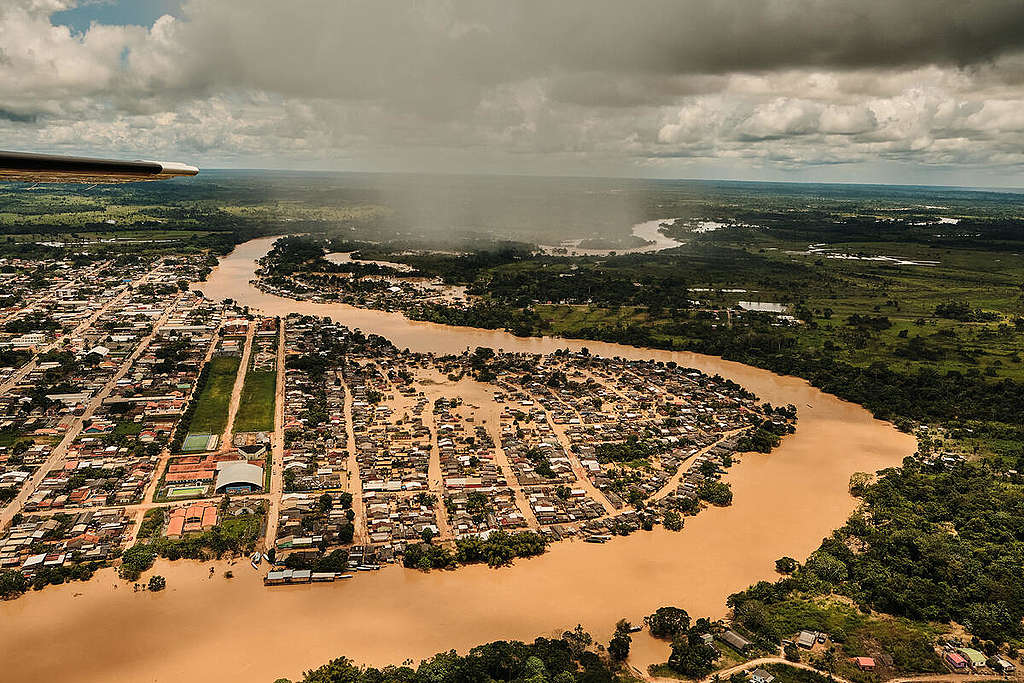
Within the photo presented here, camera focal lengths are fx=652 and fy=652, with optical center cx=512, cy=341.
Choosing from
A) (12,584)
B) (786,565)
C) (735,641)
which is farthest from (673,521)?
(12,584)

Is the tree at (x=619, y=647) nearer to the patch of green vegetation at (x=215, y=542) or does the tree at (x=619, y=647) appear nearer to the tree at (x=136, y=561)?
the patch of green vegetation at (x=215, y=542)

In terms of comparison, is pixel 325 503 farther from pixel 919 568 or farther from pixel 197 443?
pixel 919 568

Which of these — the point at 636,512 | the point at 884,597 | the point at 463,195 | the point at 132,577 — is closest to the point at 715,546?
the point at 636,512

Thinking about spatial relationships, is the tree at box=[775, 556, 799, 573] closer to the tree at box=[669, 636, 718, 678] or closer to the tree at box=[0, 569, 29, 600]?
the tree at box=[669, 636, 718, 678]

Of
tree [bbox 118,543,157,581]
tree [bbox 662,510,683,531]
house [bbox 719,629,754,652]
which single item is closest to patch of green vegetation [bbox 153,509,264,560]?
tree [bbox 118,543,157,581]

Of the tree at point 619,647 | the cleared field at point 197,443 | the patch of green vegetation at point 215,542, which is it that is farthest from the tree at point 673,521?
the cleared field at point 197,443

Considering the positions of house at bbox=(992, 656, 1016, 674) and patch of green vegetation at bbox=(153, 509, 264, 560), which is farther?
patch of green vegetation at bbox=(153, 509, 264, 560)

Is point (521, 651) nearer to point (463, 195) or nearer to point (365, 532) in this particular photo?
point (365, 532)

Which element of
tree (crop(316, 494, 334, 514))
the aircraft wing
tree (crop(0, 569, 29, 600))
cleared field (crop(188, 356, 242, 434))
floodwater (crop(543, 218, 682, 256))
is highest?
the aircraft wing
